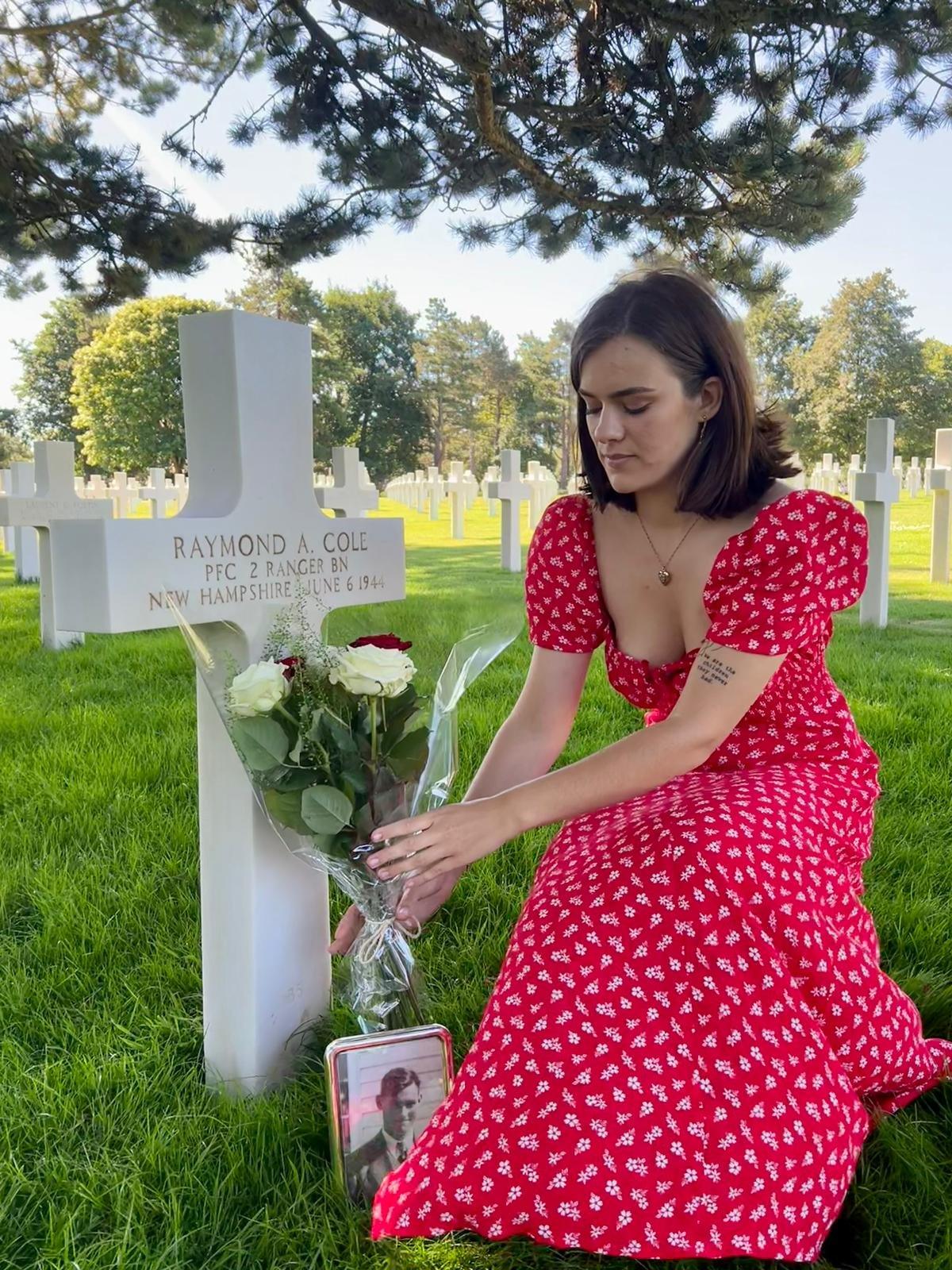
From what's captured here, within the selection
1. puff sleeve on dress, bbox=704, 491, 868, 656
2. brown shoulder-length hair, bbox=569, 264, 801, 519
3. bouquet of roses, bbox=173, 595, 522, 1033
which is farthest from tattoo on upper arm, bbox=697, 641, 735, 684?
bouquet of roses, bbox=173, 595, 522, 1033

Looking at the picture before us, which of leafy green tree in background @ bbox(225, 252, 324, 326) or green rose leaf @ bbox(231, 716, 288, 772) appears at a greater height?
leafy green tree in background @ bbox(225, 252, 324, 326)

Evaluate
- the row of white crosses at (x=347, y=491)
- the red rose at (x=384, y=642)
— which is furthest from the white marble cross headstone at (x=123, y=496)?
the red rose at (x=384, y=642)

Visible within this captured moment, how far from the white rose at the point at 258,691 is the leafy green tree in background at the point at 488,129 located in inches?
134

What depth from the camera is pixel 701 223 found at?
4.76 meters

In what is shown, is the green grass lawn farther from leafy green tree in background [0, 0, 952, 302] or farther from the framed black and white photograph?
Answer: leafy green tree in background [0, 0, 952, 302]

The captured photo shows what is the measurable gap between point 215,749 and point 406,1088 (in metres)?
0.60

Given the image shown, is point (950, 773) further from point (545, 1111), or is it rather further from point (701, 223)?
point (701, 223)

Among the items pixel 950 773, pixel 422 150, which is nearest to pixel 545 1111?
pixel 950 773

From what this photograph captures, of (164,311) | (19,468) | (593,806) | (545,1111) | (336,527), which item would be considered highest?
(164,311)

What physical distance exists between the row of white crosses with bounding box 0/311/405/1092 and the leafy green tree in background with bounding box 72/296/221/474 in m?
29.1

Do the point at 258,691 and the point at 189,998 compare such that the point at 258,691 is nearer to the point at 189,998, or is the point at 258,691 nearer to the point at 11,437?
the point at 189,998

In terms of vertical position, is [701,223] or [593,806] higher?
[701,223]

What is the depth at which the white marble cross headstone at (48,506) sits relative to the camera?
204 inches

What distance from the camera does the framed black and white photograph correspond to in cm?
141
